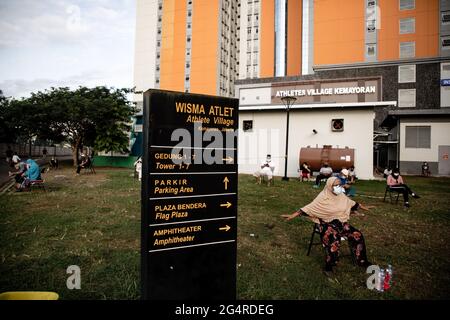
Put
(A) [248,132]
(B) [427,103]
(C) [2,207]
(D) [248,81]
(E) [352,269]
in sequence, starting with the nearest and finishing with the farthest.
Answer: (E) [352,269] < (C) [2,207] < (A) [248,132] < (D) [248,81] < (B) [427,103]

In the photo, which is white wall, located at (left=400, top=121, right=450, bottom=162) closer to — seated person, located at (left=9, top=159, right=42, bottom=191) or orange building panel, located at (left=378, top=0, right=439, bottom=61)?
orange building panel, located at (left=378, top=0, right=439, bottom=61)

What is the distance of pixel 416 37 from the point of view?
3491 centimetres

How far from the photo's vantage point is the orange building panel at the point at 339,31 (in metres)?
36.3

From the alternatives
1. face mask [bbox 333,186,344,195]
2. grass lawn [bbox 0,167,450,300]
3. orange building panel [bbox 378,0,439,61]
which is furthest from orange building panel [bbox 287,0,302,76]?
face mask [bbox 333,186,344,195]

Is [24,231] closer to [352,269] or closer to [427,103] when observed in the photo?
[352,269]

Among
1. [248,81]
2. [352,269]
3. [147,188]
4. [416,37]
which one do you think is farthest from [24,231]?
[416,37]

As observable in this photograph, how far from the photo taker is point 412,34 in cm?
3506

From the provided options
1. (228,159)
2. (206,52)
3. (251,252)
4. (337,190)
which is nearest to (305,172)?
(337,190)

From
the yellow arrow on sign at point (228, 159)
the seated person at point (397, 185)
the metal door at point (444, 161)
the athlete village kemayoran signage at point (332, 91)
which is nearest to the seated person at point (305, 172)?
the athlete village kemayoran signage at point (332, 91)

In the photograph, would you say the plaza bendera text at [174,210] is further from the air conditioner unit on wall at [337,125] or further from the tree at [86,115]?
the tree at [86,115]

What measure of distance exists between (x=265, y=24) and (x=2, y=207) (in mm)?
63304

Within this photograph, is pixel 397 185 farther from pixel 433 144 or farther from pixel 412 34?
pixel 412 34

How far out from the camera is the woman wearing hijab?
4.85 m

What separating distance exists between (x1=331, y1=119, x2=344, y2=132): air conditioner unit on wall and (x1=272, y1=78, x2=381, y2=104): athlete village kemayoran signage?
1942 millimetres
